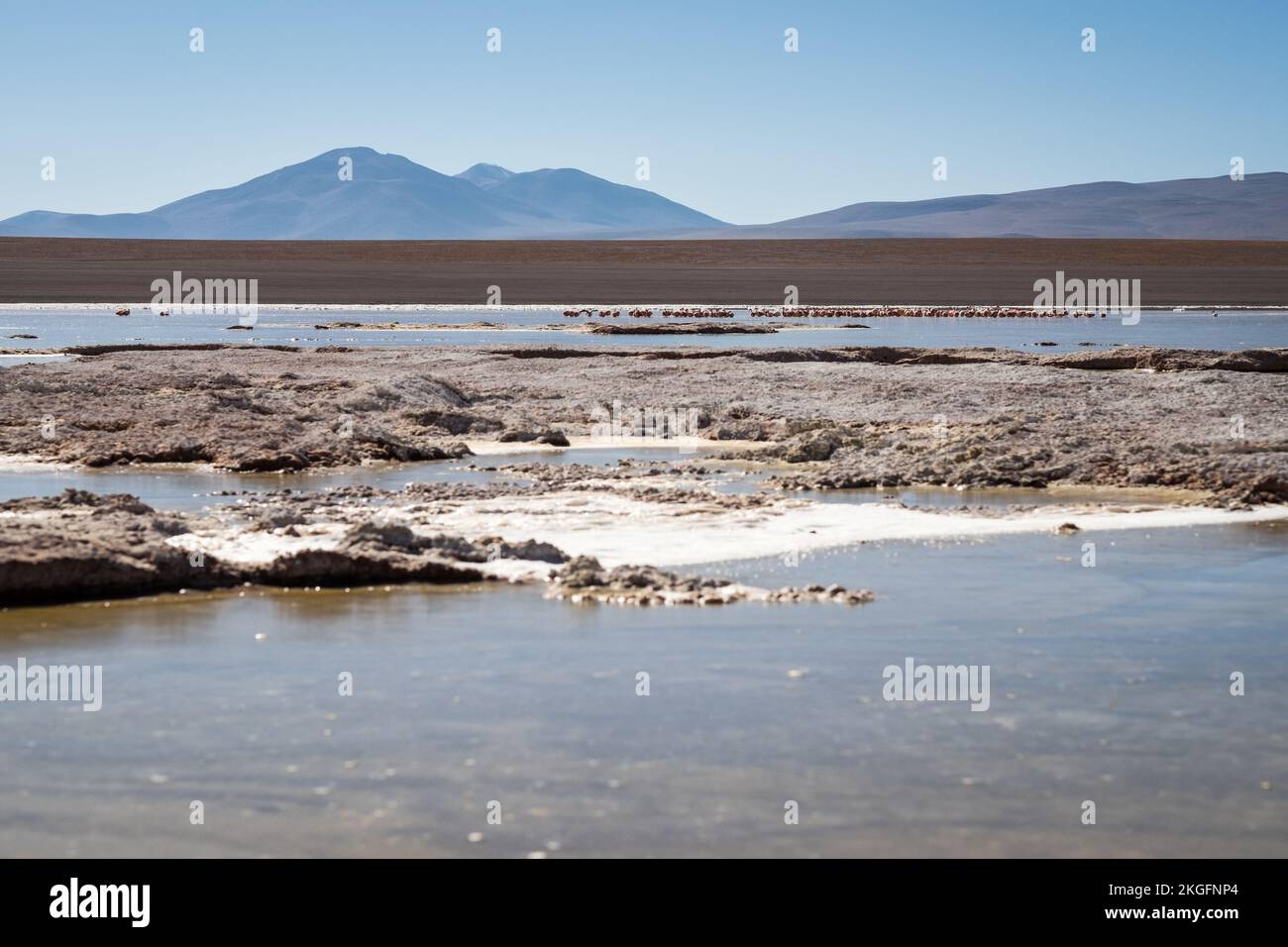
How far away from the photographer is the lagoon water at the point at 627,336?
32.4 meters

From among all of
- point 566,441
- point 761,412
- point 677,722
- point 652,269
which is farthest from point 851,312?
point 677,722

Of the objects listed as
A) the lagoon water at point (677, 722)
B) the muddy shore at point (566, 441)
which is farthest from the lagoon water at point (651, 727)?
the muddy shore at point (566, 441)

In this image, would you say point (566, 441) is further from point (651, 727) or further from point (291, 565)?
point (651, 727)

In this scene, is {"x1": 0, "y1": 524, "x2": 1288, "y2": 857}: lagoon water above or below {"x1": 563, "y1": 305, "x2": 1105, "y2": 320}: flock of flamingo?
below

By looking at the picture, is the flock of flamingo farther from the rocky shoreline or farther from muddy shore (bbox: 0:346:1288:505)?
the rocky shoreline

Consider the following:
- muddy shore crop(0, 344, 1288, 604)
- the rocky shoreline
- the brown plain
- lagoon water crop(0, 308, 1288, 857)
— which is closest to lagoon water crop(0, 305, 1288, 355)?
muddy shore crop(0, 344, 1288, 604)

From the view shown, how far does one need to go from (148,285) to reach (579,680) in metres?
63.2

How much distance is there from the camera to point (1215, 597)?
8734 millimetres

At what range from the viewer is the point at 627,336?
1387 inches

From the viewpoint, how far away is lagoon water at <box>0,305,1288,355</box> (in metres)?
32.4

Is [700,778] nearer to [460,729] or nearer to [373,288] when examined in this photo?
[460,729]
